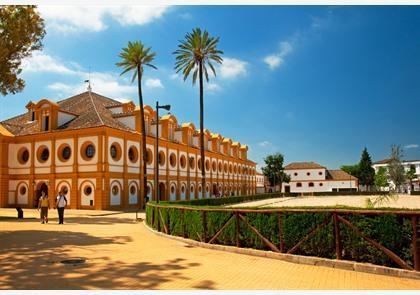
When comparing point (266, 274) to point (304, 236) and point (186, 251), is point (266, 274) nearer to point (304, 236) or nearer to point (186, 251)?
point (304, 236)

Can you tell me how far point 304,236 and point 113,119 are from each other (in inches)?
1328

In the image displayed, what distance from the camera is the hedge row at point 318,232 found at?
8859 millimetres

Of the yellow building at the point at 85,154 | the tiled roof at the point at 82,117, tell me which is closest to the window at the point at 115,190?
the yellow building at the point at 85,154

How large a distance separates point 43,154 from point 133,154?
372 inches

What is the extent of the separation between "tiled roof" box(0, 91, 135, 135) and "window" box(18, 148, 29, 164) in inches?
76.8

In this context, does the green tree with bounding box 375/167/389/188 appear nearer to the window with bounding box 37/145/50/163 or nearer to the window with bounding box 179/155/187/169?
the window with bounding box 179/155/187/169

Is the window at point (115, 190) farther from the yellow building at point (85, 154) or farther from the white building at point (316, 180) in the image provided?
the white building at point (316, 180)

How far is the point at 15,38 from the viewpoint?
55.1 feet

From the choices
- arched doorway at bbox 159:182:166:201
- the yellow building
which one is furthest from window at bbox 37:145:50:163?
arched doorway at bbox 159:182:166:201

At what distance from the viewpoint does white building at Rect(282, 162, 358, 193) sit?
3706 inches

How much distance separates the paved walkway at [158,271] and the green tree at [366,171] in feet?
315

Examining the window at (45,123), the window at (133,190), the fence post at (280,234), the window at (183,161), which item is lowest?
the fence post at (280,234)

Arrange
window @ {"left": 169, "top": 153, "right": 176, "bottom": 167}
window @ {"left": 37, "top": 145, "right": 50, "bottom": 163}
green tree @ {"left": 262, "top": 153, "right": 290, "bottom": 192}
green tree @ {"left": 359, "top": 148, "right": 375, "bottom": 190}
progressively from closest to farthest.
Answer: window @ {"left": 37, "top": 145, "right": 50, "bottom": 163}
window @ {"left": 169, "top": 153, "right": 176, "bottom": 167}
green tree @ {"left": 262, "top": 153, "right": 290, "bottom": 192}
green tree @ {"left": 359, "top": 148, "right": 375, "bottom": 190}

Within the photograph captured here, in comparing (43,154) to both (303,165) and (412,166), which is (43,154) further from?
(412,166)
